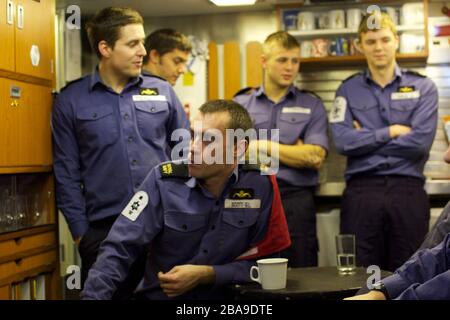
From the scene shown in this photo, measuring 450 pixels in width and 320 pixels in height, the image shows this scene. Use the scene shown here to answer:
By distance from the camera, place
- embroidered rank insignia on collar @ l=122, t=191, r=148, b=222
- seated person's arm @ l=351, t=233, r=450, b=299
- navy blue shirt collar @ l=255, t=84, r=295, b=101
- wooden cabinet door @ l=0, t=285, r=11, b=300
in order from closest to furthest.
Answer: seated person's arm @ l=351, t=233, r=450, b=299 < embroidered rank insignia on collar @ l=122, t=191, r=148, b=222 < wooden cabinet door @ l=0, t=285, r=11, b=300 < navy blue shirt collar @ l=255, t=84, r=295, b=101

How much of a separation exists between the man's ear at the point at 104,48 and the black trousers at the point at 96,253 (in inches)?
23.2

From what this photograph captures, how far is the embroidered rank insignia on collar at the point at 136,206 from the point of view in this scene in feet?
6.08

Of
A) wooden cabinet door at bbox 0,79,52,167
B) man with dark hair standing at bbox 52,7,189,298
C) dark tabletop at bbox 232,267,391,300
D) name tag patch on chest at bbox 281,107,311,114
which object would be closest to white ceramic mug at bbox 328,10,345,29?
name tag patch on chest at bbox 281,107,311,114

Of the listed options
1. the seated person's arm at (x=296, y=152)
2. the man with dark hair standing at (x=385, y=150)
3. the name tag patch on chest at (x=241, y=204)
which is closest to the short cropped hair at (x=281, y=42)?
the man with dark hair standing at (x=385, y=150)

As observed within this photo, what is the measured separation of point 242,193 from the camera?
198cm

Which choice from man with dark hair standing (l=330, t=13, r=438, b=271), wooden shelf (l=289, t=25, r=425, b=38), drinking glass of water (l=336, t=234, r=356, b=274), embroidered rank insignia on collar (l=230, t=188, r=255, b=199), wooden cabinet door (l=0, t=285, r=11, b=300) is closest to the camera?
embroidered rank insignia on collar (l=230, t=188, r=255, b=199)

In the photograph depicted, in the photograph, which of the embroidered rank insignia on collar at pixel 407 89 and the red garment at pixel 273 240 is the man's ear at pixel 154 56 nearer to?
the embroidered rank insignia on collar at pixel 407 89

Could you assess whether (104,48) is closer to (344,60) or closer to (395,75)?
(395,75)

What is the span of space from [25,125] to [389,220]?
155cm

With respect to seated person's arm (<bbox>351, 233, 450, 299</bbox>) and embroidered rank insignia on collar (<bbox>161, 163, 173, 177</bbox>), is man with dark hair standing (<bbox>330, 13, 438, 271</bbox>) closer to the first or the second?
embroidered rank insignia on collar (<bbox>161, 163, 173, 177</bbox>)

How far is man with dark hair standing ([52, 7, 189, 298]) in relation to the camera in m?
2.52

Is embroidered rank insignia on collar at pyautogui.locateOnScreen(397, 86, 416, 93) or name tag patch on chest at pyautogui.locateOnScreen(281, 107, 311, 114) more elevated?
embroidered rank insignia on collar at pyautogui.locateOnScreen(397, 86, 416, 93)

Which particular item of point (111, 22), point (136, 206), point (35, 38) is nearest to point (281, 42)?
point (111, 22)

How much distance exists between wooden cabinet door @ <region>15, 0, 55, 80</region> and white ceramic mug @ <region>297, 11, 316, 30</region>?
151cm
